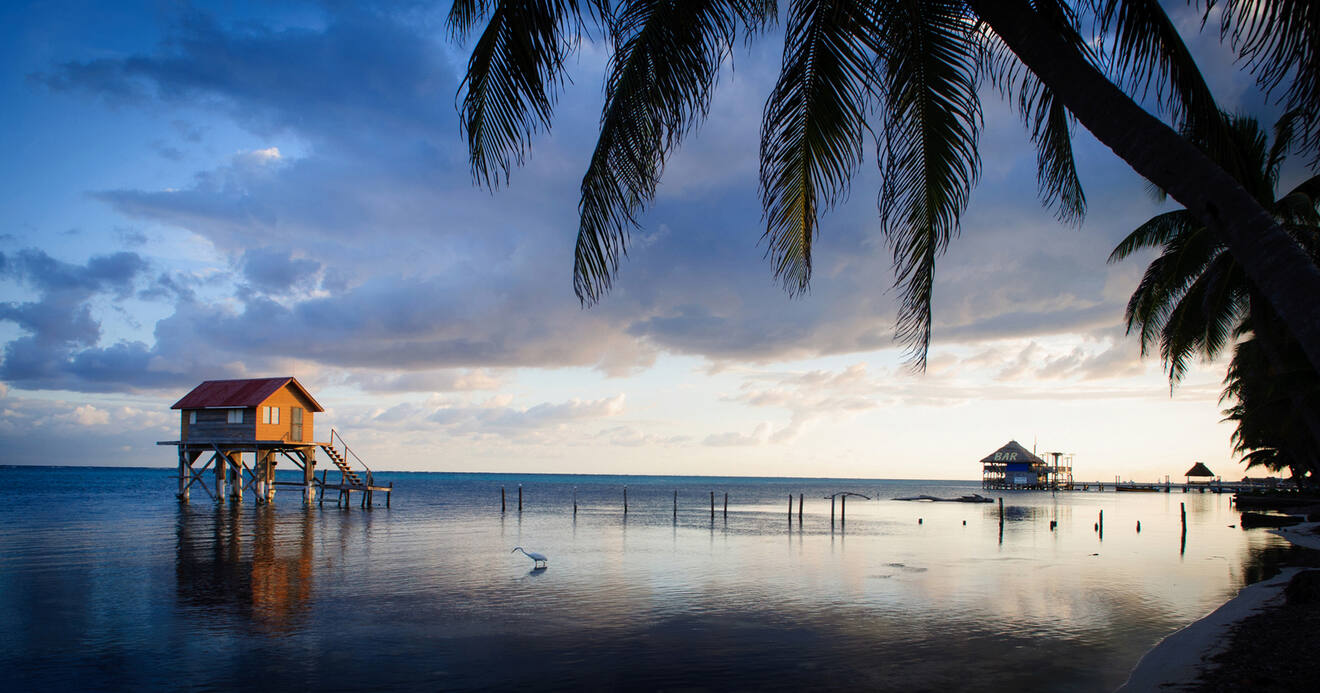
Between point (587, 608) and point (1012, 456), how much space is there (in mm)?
123454

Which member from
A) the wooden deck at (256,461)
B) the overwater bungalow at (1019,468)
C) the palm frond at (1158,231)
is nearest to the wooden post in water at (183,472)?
the wooden deck at (256,461)

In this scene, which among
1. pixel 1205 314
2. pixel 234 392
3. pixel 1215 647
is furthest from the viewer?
pixel 234 392

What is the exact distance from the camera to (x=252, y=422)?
49.5m

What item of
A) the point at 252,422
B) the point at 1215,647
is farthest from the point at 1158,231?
the point at 252,422

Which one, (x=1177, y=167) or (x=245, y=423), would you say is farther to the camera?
(x=245, y=423)

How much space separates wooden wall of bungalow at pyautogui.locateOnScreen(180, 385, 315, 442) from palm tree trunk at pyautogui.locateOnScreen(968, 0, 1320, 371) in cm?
5256

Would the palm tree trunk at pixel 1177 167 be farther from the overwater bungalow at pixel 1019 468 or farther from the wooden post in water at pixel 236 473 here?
the overwater bungalow at pixel 1019 468

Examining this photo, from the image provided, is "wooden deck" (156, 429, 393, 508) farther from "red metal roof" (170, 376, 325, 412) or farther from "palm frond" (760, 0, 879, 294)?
"palm frond" (760, 0, 879, 294)

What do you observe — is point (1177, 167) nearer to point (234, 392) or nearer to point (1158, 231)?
point (1158, 231)

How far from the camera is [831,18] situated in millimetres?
5535

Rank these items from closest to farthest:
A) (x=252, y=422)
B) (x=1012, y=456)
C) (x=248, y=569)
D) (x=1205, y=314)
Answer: (x=1205, y=314) → (x=248, y=569) → (x=252, y=422) → (x=1012, y=456)

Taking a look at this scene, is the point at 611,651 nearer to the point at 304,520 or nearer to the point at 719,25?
the point at 719,25

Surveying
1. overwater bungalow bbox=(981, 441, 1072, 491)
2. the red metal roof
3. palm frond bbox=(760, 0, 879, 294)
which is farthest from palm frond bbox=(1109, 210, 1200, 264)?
overwater bungalow bbox=(981, 441, 1072, 491)

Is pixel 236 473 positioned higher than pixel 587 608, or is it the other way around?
pixel 587 608
